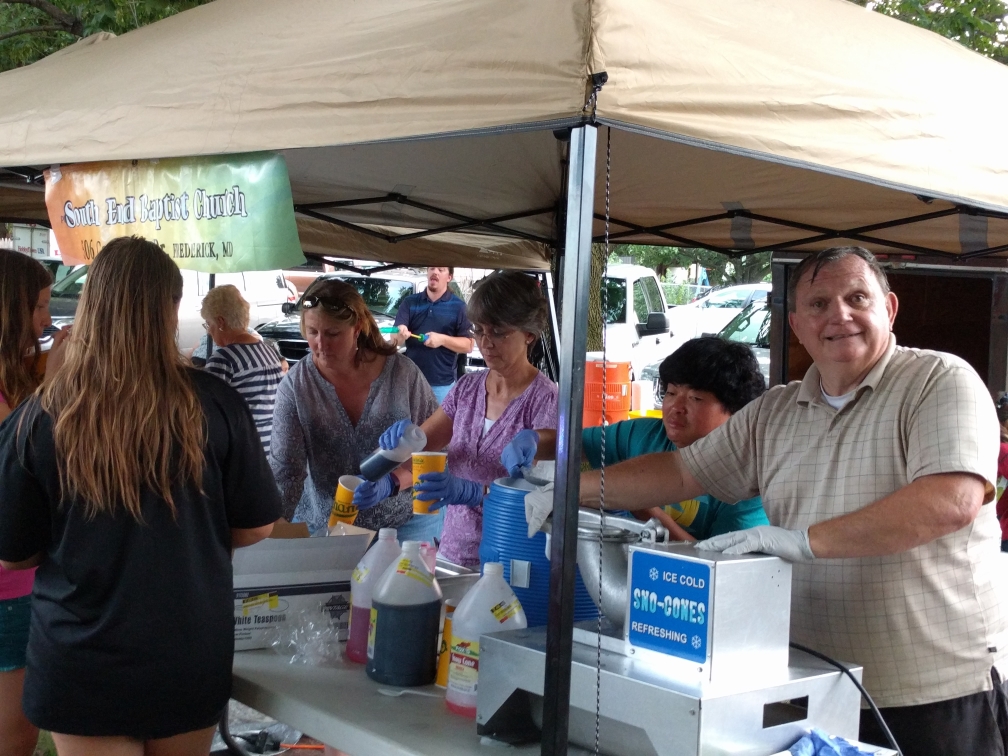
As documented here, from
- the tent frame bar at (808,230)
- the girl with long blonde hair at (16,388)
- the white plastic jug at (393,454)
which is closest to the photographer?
the girl with long blonde hair at (16,388)

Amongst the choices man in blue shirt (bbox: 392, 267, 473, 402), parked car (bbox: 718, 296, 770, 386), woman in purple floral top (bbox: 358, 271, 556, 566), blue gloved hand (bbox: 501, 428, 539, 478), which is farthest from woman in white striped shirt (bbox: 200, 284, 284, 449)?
parked car (bbox: 718, 296, 770, 386)

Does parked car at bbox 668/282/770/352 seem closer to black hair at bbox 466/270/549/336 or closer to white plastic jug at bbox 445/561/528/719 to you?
black hair at bbox 466/270/549/336

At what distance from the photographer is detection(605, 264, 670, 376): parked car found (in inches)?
449

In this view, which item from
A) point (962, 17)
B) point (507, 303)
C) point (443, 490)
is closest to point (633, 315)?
point (962, 17)

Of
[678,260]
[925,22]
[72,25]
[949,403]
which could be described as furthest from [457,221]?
[678,260]

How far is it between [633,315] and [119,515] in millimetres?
10307

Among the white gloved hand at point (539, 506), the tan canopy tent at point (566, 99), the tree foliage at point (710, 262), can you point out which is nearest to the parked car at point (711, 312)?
the tree foliage at point (710, 262)

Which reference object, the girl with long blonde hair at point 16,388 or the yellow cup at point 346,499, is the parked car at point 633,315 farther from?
the girl with long blonde hair at point 16,388

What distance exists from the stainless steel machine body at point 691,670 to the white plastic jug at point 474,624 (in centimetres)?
13

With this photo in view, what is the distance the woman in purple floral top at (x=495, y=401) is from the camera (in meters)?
3.24

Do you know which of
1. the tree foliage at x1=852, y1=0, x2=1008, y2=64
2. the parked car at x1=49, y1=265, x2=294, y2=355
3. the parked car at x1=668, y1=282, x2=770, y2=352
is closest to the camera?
the tree foliage at x1=852, y1=0, x2=1008, y2=64

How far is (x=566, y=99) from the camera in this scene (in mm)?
1601

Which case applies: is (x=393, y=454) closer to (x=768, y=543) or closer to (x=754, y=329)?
(x=768, y=543)

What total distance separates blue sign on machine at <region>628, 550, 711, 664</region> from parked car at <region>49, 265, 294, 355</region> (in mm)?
9267
